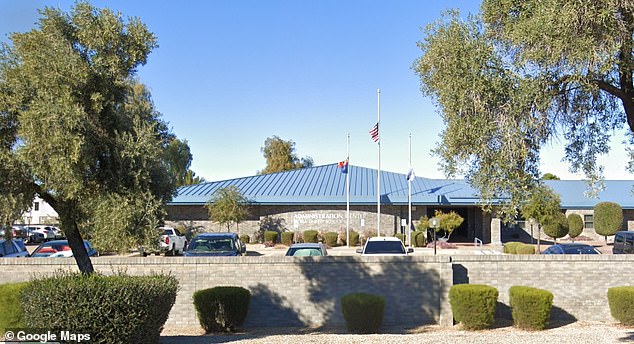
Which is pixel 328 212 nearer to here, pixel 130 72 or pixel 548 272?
pixel 548 272

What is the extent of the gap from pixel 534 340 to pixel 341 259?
17.1 ft

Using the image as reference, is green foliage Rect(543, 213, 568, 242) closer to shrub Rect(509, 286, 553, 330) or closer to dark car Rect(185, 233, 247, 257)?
dark car Rect(185, 233, 247, 257)

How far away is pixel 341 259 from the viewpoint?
15.1 meters

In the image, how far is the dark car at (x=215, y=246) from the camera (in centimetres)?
1884

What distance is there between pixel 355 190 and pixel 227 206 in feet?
29.1

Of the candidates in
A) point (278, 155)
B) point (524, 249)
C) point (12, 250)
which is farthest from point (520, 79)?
point (278, 155)

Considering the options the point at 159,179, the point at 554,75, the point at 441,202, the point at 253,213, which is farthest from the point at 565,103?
the point at 253,213

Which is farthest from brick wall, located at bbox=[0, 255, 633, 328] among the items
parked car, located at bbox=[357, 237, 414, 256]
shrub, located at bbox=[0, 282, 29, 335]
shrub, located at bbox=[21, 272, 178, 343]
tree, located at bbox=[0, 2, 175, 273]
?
shrub, located at bbox=[21, 272, 178, 343]

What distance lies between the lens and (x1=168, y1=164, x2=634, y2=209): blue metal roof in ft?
129

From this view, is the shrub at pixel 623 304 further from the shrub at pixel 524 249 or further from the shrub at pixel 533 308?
the shrub at pixel 524 249

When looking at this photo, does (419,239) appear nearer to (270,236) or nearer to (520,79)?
(270,236)

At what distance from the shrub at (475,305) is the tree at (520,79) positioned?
4.98m

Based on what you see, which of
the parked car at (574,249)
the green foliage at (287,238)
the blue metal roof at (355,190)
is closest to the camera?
the parked car at (574,249)

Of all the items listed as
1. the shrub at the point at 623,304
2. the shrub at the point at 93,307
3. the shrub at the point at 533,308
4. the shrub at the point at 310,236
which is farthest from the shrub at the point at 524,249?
the shrub at the point at 93,307
